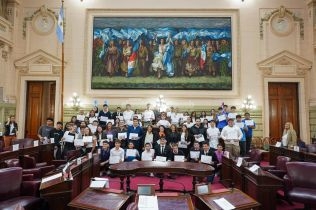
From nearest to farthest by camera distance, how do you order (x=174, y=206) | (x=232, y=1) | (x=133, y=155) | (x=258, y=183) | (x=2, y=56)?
(x=174, y=206) < (x=258, y=183) < (x=133, y=155) < (x=2, y=56) < (x=232, y=1)

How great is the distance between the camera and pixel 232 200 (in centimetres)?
362

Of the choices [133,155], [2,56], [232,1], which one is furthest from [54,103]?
[232,1]

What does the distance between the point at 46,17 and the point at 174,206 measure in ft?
44.2

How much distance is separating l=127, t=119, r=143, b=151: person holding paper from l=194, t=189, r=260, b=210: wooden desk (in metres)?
5.36

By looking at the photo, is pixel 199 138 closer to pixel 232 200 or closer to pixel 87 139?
pixel 87 139

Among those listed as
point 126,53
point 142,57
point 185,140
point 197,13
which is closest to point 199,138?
point 185,140

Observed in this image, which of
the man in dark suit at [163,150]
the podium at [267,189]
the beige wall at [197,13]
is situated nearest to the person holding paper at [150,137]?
the man in dark suit at [163,150]

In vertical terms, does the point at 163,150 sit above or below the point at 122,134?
below

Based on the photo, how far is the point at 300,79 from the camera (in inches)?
528

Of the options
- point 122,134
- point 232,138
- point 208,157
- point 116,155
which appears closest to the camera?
point 208,157

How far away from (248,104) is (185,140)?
17.6ft

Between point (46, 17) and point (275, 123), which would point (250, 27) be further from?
point (46, 17)

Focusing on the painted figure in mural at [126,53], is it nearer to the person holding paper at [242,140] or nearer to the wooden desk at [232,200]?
the person holding paper at [242,140]

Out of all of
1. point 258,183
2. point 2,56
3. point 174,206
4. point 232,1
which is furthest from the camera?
point 232,1
